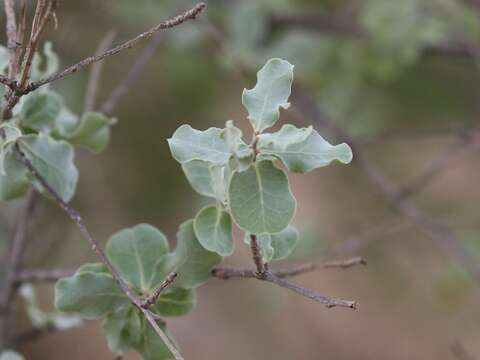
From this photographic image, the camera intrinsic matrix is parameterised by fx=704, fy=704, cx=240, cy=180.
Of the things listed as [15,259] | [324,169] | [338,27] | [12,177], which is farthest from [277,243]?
[324,169]

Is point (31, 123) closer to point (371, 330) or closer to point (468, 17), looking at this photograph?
point (468, 17)

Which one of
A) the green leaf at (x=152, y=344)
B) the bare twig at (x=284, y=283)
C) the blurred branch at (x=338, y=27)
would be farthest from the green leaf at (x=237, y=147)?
the blurred branch at (x=338, y=27)

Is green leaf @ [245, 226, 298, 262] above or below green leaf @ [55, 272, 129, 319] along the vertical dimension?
below

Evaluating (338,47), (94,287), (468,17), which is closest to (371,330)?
(338,47)

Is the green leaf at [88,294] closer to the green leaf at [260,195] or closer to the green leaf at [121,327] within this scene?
the green leaf at [121,327]

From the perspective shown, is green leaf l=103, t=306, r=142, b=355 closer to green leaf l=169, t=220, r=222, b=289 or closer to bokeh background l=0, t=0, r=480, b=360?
green leaf l=169, t=220, r=222, b=289

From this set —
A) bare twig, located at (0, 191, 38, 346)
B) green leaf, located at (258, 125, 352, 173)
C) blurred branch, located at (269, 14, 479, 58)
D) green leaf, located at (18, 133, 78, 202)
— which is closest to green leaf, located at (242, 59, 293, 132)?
green leaf, located at (258, 125, 352, 173)
